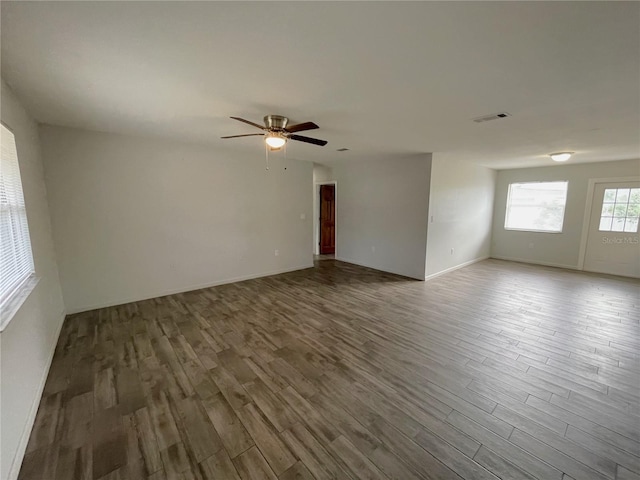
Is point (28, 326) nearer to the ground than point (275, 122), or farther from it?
nearer to the ground

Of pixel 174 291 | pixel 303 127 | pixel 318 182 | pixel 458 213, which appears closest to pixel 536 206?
pixel 458 213

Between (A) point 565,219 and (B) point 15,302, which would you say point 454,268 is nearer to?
(A) point 565,219

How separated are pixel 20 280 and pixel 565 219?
9281 millimetres

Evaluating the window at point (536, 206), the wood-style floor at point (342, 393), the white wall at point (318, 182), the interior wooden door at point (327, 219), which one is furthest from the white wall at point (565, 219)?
the white wall at point (318, 182)

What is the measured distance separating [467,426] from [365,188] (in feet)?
16.3

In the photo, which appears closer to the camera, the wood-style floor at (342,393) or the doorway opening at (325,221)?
the wood-style floor at (342,393)

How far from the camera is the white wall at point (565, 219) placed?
566 centimetres

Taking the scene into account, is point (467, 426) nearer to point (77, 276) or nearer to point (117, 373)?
point (117, 373)

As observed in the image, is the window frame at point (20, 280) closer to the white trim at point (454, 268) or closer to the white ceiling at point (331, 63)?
the white ceiling at point (331, 63)

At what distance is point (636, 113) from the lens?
2547mm

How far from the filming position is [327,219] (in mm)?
7605

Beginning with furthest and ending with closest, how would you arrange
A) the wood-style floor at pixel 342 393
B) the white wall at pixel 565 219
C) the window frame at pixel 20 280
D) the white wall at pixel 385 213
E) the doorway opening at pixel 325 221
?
the doorway opening at pixel 325 221 → the white wall at pixel 565 219 → the white wall at pixel 385 213 → the window frame at pixel 20 280 → the wood-style floor at pixel 342 393

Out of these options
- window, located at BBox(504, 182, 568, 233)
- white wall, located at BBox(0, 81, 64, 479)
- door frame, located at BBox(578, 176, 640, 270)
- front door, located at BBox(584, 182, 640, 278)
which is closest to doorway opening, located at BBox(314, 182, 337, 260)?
window, located at BBox(504, 182, 568, 233)

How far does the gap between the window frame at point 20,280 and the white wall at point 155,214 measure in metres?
1.19
